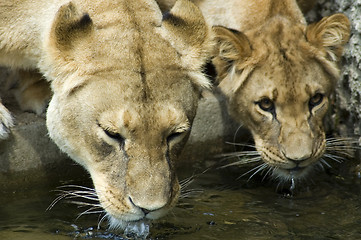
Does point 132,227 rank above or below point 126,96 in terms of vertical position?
below

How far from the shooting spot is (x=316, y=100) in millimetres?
5883

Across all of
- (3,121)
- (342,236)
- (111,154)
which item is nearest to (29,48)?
(3,121)

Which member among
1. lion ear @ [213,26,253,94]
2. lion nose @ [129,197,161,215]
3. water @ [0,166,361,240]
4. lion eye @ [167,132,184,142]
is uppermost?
lion ear @ [213,26,253,94]

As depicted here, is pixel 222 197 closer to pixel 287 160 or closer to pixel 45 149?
pixel 287 160

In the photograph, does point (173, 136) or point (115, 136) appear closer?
point (115, 136)

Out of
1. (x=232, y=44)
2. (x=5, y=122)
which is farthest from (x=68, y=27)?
(x=232, y=44)

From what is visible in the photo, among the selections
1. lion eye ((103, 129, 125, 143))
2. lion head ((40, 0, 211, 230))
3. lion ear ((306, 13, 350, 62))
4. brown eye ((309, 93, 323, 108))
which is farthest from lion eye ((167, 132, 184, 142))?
lion ear ((306, 13, 350, 62))

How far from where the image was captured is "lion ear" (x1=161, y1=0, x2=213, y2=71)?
16.0 ft

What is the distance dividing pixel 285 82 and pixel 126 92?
1739mm

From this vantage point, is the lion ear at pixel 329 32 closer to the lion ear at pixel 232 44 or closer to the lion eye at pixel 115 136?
the lion ear at pixel 232 44

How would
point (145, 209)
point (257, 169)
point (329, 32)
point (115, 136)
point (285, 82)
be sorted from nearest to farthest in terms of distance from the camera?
point (145, 209) < point (115, 136) < point (285, 82) < point (329, 32) < point (257, 169)

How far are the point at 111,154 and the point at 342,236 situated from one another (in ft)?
6.13

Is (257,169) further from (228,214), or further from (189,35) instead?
(189,35)

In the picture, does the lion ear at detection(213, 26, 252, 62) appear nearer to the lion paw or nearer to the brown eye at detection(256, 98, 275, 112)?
the brown eye at detection(256, 98, 275, 112)
